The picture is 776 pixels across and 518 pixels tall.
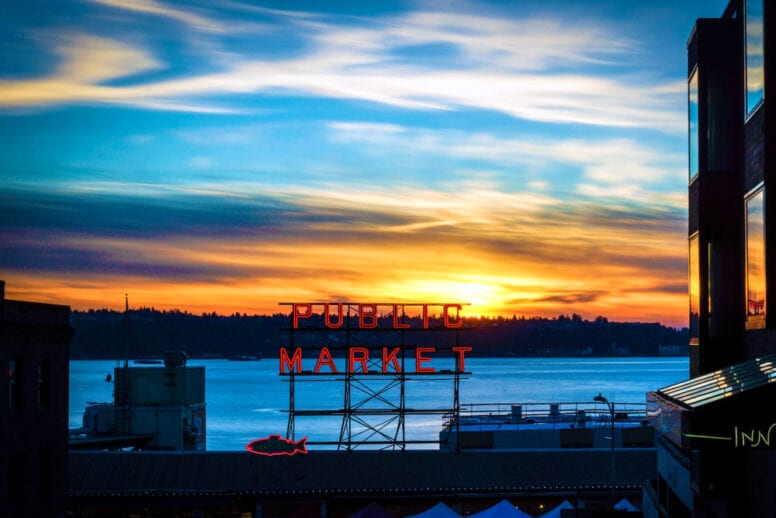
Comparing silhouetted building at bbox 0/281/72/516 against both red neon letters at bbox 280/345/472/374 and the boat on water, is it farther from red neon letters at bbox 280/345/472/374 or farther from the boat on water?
the boat on water

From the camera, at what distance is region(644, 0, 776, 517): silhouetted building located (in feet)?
66.1

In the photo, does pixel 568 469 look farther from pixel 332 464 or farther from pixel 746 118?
pixel 746 118

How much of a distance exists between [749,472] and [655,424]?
6.79 feet

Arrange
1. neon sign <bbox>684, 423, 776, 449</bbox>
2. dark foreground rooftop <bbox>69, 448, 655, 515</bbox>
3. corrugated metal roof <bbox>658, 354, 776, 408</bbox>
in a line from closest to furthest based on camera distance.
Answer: neon sign <bbox>684, 423, 776, 449</bbox> → corrugated metal roof <bbox>658, 354, 776, 408</bbox> → dark foreground rooftop <bbox>69, 448, 655, 515</bbox>

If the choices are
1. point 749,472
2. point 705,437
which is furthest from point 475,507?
point 705,437

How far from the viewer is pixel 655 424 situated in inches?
832

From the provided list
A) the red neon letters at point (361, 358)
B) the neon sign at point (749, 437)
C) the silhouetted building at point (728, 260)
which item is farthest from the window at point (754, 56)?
the red neon letters at point (361, 358)

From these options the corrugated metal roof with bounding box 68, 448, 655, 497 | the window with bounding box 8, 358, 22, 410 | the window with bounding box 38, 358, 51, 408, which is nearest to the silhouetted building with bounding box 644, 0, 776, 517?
the corrugated metal roof with bounding box 68, 448, 655, 497

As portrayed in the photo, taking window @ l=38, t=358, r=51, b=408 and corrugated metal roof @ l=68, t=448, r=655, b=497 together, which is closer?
window @ l=38, t=358, r=51, b=408

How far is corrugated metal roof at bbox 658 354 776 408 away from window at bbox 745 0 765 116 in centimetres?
539

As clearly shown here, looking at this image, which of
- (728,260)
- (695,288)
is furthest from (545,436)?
(728,260)

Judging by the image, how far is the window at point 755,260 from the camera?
22.2 meters

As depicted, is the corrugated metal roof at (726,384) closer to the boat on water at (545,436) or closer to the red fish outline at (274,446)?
the red fish outline at (274,446)

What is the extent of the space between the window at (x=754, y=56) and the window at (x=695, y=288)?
14.0ft
